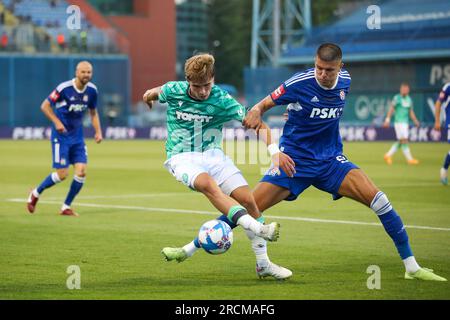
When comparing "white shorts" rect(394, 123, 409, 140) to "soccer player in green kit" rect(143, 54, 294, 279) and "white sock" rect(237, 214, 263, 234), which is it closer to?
"soccer player in green kit" rect(143, 54, 294, 279)

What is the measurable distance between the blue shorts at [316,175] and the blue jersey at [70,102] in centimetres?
709

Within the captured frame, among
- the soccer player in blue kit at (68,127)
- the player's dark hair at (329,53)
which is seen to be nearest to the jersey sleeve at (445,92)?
the soccer player in blue kit at (68,127)

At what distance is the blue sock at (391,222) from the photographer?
9.63 metres

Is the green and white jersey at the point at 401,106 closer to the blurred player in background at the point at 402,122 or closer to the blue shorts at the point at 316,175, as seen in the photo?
the blurred player in background at the point at 402,122

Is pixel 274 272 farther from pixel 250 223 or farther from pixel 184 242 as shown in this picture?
pixel 184 242

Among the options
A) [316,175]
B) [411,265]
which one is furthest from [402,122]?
[411,265]

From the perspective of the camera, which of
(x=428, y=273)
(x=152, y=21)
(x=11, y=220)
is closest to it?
(x=428, y=273)

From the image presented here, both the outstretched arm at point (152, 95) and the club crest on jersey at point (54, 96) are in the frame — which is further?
the club crest on jersey at point (54, 96)

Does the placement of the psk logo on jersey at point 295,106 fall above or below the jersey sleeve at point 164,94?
below

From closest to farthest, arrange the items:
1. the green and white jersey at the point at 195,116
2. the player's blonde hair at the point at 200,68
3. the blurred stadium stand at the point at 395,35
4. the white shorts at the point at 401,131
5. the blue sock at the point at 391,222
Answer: the player's blonde hair at the point at 200,68
the blue sock at the point at 391,222
the green and white jersey at the point at 195,116
the white shorts at the point at 401,131
the blurred stadium stand at the point at 395,35

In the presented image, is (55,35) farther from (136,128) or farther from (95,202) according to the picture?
(95,202)

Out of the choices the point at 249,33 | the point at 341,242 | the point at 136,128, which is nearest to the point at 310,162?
the point at 341,242

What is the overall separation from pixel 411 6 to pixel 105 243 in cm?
4944

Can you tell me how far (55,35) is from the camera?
190 feet
